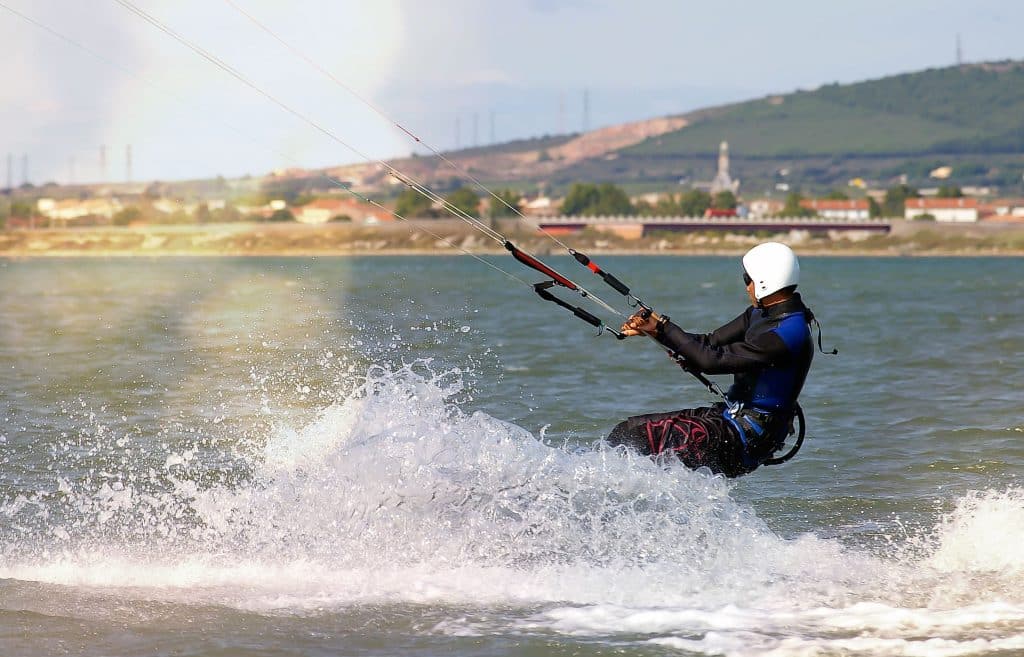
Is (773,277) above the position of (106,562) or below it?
above

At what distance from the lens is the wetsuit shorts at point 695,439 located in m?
7.74

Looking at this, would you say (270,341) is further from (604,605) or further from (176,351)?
(604,605)

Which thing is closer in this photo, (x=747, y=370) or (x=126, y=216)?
(x=747, y=370)

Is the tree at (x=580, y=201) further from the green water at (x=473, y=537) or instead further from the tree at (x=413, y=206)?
the green water at (x=473, y=537)

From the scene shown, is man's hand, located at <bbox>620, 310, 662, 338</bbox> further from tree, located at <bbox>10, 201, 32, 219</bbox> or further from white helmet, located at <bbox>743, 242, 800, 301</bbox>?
tree, located at <bbox>10, 201, 32, 219</bbox>

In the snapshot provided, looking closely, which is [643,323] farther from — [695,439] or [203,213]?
[203,213]

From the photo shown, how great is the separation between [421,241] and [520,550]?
13127 centimetres

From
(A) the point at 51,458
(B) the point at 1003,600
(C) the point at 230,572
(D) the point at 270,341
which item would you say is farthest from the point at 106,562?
(D) the point at 270,341

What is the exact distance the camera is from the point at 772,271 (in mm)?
7629

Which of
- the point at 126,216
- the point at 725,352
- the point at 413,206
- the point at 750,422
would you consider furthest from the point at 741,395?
the point at 413,206

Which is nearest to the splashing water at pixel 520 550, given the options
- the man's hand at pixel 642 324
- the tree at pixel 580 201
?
the man's hand at pixel 642 324

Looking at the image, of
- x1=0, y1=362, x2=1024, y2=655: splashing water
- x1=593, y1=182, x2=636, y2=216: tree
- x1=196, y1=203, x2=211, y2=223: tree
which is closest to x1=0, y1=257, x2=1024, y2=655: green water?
x1=0, y1=362, x2=1024, y2=655: splashing water

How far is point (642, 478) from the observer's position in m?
7.79

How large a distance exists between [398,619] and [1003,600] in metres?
2.99
